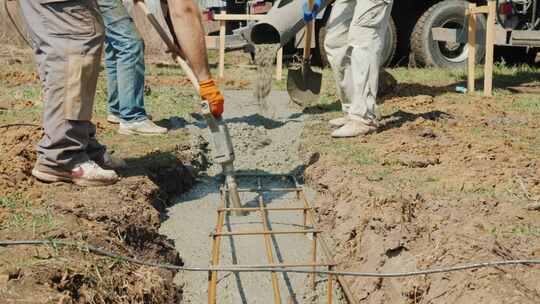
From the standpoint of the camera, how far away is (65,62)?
2824mm

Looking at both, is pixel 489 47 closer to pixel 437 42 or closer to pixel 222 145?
pixel 437 42

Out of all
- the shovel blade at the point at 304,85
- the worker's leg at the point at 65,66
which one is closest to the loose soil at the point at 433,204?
the shovel blade at the point at 304,85

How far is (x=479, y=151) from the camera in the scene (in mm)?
3787

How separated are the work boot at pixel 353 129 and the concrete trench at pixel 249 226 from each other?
0.34 meters

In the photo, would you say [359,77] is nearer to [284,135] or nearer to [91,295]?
[284,135]

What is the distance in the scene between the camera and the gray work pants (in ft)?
9.25

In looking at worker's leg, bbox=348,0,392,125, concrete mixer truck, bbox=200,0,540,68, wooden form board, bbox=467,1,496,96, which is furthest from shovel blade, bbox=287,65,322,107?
concrete mixer truck, bbox=200,0,540,68

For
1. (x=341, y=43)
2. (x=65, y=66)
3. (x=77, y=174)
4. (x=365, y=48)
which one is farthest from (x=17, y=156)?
(x=341, y=43)

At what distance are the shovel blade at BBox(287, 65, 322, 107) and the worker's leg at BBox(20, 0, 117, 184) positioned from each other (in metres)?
2.69

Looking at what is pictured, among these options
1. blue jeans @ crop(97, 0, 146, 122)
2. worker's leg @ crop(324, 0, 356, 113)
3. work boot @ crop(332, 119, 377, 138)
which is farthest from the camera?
worker's leg @ crop(324, 0, 356, 113)

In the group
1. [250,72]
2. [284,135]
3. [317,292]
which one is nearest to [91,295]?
[317,292]

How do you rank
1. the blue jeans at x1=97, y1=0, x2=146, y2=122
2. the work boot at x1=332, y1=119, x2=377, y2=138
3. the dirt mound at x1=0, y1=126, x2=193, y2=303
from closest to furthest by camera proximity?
1. the dirt mound at x1=0, y1=126, x2=193, y2=303
2. the blue jeans at x1=97, y1=0, x2=146, y2=122
3. the work boot at x1=332, y1=119, x2=377, y2=138

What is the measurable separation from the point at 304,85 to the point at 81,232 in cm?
331

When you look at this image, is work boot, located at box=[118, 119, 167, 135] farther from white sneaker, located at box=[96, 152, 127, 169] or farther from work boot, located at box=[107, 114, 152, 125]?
white sneaker, located at box=[96, 152, 127, 169]
